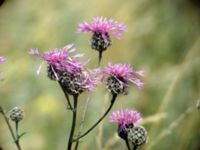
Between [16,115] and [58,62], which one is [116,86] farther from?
[16,115]

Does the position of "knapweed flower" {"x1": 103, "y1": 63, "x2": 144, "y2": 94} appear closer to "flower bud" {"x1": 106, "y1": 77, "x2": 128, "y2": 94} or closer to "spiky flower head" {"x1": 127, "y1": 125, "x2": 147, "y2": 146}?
"flower bud" {"x1": 106, "y1": 77, "x2": 128, "y2": 94}

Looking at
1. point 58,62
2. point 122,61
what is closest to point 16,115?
point 58,62

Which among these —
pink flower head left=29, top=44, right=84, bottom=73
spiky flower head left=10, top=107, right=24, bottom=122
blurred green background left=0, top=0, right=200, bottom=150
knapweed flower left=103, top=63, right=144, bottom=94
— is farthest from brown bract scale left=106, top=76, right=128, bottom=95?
blurred green background left=0, top=0, right=200, bottom=150

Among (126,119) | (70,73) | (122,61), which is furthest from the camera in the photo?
(122,61)

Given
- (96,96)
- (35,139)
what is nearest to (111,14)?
(96,96)

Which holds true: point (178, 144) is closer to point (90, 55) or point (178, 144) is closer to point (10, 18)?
point (90, 55)
